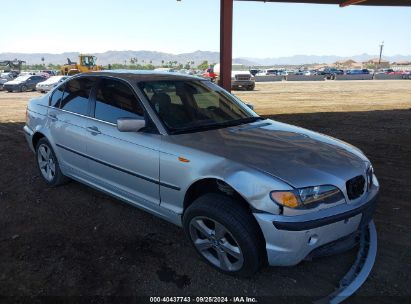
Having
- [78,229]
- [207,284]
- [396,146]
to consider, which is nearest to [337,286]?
[207,284]

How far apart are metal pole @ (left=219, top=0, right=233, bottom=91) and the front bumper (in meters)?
8.42

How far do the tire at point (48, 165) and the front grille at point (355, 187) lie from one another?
12.2 ft

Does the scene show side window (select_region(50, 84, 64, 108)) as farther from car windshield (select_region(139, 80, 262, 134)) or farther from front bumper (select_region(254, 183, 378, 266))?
front bumper (select_region(254, 183, 378, 266))

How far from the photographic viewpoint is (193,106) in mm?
4023

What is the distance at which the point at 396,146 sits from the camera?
7.70 meters

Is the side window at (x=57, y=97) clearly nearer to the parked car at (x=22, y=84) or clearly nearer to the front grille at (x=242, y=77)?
the front grille at (x=242, y=77)

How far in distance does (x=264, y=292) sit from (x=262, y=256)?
0.97 ft

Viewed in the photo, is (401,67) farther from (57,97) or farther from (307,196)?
(307,196)

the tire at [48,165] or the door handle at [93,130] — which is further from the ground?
the door handle at [93,130]

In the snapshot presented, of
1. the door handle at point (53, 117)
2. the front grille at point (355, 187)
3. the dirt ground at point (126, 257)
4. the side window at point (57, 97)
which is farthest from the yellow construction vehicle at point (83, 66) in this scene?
the front grille at point (355, 187)

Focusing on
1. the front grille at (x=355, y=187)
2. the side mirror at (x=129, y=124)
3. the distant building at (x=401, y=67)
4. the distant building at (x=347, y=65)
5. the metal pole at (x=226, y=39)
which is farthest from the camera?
the distant building at (x=347, y=65)

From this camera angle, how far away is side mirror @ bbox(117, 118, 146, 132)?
11.2 feet

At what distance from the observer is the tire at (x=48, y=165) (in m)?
4.97

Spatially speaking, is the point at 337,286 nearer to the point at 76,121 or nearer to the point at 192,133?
the point at 192,133
